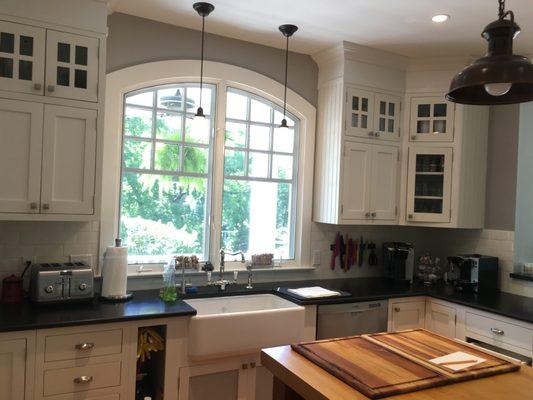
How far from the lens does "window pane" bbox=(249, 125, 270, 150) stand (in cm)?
376

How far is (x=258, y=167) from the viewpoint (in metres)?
3.79

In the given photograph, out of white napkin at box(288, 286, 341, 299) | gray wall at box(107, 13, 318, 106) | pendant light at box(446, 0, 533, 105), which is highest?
gray wall at box(107, 13, 318, 106)

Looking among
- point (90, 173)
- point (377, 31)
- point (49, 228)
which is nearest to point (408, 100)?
point (377, 31)

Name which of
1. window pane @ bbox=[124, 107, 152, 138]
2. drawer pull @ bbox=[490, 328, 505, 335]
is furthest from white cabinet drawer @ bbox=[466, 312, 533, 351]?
window pane @ bbox=[124, 107, 152, 138]

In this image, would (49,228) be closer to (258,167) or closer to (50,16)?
(50,16)

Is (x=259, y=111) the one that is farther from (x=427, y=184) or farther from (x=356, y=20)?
(x=427, y=184)

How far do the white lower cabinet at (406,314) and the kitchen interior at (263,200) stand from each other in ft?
0.04

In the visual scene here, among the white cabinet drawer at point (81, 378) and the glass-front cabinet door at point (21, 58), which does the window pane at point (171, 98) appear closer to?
the glass-front cabinet door at point (21, 58)

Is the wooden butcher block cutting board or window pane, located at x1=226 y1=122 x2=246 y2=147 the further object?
window pane, located at x1=226 y1=122 x2=246 y2=147

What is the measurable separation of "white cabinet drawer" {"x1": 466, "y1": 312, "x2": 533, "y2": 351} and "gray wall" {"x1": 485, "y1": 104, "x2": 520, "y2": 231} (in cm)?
96

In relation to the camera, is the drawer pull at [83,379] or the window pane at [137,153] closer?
the drawer pull at [83,379]

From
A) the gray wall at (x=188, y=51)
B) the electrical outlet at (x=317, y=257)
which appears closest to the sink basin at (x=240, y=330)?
the electrical outlet at (x=317, y=257)

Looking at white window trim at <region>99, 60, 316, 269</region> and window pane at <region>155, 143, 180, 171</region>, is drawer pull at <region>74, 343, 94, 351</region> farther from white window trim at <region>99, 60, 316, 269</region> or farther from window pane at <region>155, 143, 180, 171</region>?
window pane at <region>155, 143, 180, 171</region>

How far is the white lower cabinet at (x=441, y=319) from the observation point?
339 cm
